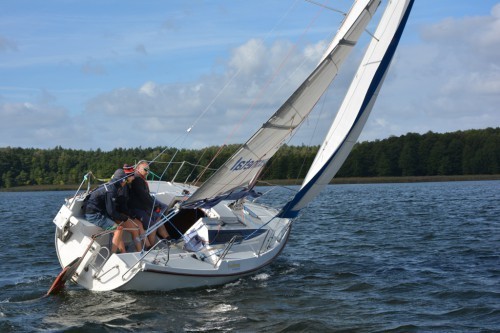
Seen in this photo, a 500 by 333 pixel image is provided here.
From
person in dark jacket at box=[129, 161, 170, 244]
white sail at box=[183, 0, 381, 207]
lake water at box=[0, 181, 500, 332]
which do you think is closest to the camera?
lake water at box=[0, 181, 500, 332]

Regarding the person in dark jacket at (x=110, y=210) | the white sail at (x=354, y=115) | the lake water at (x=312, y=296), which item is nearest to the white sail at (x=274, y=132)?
the white sail at (x=354, y=115)

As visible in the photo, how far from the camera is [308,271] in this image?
15.3m

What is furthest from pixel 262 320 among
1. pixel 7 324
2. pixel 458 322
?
pixel 7 324

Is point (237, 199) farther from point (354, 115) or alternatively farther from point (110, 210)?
→ point (354, 115)

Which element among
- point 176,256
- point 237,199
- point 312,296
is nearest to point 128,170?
point 176,256

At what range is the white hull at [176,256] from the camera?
474 inches

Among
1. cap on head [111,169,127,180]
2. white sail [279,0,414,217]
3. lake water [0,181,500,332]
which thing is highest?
white sail [279,0,414,217]

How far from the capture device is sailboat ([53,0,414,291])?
12.3 m

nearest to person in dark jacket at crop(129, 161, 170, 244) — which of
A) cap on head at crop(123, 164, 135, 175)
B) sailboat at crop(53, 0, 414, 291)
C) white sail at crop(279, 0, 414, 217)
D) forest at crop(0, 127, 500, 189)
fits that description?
cap on head at crop(123, 164, 135, 175)

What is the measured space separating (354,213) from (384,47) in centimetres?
1840

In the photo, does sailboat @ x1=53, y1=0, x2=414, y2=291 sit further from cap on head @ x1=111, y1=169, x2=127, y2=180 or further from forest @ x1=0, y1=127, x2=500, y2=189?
forest @ x1=0, y1=127, x2=500, y2=189

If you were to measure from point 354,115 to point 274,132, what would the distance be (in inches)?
68.8

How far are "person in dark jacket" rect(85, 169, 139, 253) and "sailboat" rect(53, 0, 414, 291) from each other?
202 millimetres

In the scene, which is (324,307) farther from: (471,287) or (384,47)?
(384,47)
